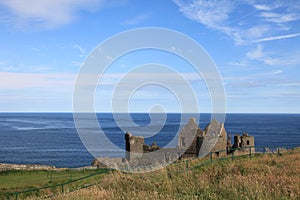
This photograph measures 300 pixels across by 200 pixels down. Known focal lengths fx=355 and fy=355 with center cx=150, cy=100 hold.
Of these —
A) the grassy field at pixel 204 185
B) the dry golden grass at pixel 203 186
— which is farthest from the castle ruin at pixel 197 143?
the dry golden grass at pixel 203 186

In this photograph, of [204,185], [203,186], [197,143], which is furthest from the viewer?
[197,143]

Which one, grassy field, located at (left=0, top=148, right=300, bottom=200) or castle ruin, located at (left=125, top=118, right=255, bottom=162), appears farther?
castle ruin, located at (left=125, top=118, right=255, bottom=162)

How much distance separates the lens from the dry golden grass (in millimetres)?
9781

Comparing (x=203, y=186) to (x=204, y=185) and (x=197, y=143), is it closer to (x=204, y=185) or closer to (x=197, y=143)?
(x=204, y=185)

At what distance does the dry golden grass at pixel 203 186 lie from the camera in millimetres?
9781

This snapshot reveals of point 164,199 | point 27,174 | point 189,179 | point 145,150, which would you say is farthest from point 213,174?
point 27,174

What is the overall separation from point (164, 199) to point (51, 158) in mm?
68499

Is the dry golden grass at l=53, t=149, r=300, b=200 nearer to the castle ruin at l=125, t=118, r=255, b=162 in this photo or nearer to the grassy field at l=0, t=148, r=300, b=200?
A: the grassy field at l=0, t=148, r=300, b=200

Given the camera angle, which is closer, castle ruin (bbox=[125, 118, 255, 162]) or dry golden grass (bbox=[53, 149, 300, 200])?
dry golden grass (bbox=[53, 149, 300, 200])

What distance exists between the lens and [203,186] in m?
11.0

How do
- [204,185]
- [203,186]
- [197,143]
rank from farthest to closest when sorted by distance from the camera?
[197,143]
[204,185]
[203,186]

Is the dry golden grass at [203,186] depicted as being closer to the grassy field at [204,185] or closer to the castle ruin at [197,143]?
the grassy field at [204,185]

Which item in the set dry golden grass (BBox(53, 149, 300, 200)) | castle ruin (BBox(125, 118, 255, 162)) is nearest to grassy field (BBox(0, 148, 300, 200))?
dry golden grass (BBox(53, 149, 300, 200))

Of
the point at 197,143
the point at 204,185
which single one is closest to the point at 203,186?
the point at 204,185
